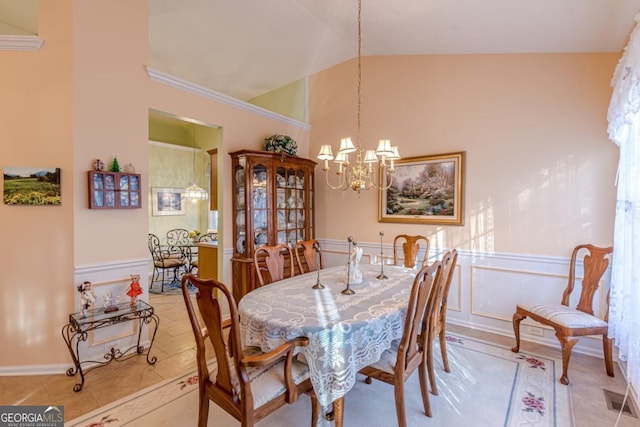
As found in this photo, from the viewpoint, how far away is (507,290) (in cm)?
320

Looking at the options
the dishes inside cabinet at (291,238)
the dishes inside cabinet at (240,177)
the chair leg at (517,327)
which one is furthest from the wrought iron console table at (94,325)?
the chair leg at (517,327)

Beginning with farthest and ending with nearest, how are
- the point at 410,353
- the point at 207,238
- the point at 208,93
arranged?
the point at 207,238 < the point at 208,93 < the point at 410,353

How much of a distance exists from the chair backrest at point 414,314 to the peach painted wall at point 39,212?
2706 mm

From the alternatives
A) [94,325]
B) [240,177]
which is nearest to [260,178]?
[240,177]

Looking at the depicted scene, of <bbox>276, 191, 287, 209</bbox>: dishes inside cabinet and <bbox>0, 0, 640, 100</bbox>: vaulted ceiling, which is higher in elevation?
<bbox>0, 0, 640, 100</bbox>: vaulted ceiling

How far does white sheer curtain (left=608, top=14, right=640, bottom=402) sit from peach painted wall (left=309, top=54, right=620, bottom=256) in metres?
0.36

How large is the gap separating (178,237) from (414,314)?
5.72m

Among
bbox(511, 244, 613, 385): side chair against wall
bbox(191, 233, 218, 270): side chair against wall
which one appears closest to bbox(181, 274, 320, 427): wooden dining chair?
bbox(511, 244, 613, 385): side chair against wall

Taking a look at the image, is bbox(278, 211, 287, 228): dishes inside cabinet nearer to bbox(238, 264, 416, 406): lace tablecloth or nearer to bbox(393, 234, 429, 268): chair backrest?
bbox(393, 234, 429, 268): chair backrest

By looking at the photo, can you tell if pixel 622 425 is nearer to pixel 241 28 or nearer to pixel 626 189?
pixel 626 189

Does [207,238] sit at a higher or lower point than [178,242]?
higher

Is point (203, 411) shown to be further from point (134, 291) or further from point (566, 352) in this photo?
point (566, 352)

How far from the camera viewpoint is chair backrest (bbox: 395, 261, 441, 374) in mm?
1657

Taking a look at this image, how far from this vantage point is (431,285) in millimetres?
1848
